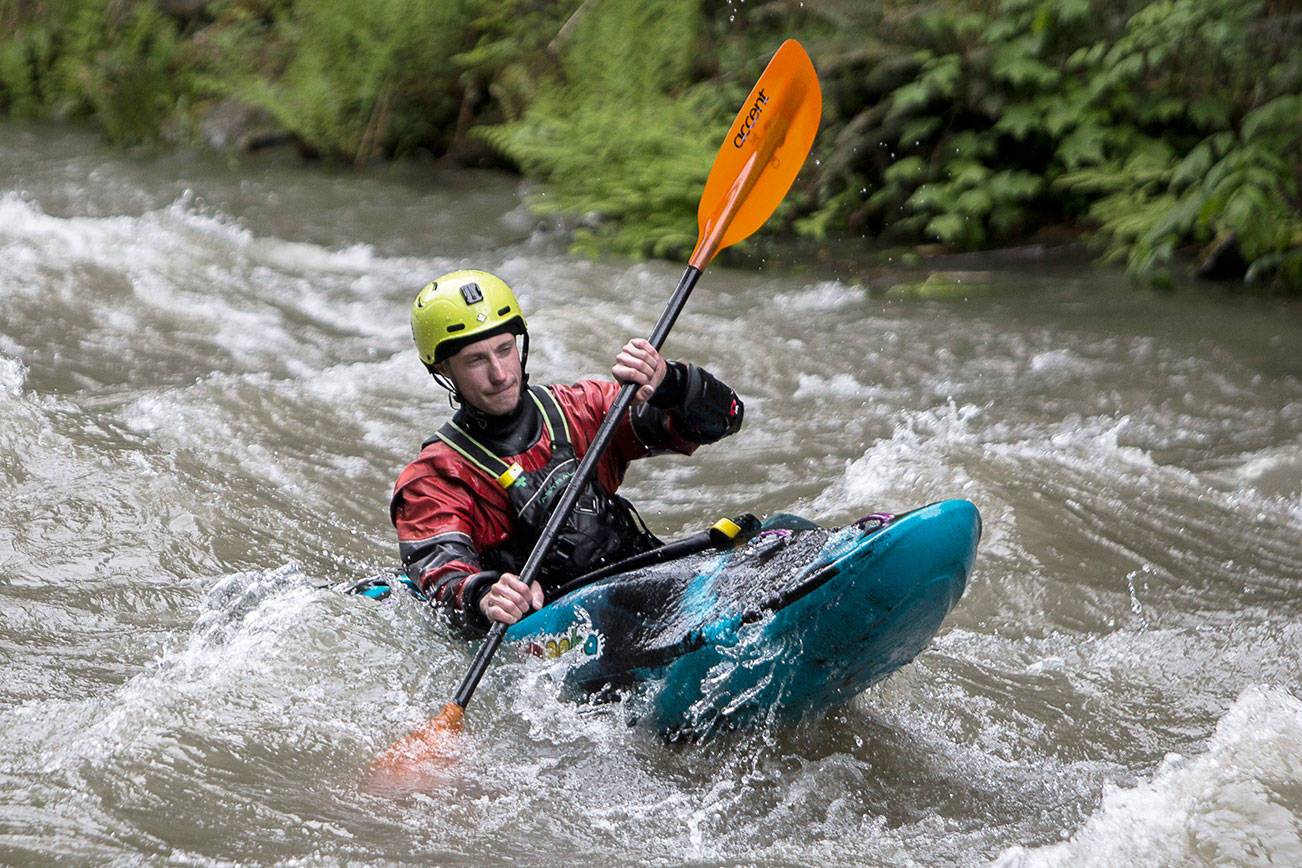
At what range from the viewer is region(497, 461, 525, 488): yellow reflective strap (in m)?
3.28

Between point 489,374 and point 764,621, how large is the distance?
1.03m

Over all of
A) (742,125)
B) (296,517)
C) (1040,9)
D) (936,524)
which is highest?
(1040,9)

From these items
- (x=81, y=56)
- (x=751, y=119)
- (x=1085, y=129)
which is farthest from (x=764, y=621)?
(x=81, y=56)

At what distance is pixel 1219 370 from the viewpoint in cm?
662

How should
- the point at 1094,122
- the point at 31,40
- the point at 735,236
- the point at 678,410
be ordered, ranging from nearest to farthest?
the point at 678,410
the point at 735,236
the point at 1094,122
the point at 31,40

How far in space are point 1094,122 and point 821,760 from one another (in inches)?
275

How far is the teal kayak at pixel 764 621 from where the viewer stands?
264 centimetres

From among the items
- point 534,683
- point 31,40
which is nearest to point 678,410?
point 534,683

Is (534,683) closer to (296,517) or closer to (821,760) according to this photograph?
(821,760)

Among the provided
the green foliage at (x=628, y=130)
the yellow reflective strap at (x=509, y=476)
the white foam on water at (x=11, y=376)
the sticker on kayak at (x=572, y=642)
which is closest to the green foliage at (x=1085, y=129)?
the green foliage at (x=628, y=130)

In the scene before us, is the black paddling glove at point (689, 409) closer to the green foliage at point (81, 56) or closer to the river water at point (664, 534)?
the river water at point (664, 534)

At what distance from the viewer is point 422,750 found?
3004 millimetres

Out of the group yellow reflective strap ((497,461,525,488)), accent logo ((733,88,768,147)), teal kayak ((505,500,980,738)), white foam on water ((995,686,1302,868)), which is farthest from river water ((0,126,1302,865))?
accent logo ((733,88,768,147))

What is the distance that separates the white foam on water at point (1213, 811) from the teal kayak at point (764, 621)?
0.54m
